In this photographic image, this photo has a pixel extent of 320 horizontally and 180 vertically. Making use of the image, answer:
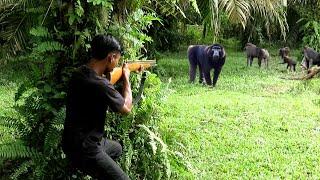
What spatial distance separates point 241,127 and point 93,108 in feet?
13.4

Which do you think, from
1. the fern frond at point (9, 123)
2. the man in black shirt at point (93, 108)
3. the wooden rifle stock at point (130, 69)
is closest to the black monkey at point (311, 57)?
the wooden rifle stock at point (130, 69)

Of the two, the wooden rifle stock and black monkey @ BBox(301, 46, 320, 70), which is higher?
the wooden rifle stock

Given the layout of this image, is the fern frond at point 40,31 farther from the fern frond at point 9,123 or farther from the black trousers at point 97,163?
the black trousers at point 97,163

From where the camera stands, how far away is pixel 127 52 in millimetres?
4727

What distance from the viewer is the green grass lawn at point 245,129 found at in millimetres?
5430

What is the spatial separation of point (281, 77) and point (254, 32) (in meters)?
5.61

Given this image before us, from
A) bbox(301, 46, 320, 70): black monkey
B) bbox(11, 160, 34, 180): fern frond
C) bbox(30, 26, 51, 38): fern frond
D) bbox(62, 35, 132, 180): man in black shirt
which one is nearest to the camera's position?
bbox(62, 35, 132, 180): man in black shirt

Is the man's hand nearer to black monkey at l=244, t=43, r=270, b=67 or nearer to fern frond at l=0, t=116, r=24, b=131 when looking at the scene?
fern frond at l=0, t=116, r=24, b=131

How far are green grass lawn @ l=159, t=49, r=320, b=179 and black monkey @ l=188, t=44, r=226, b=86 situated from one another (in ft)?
0.94

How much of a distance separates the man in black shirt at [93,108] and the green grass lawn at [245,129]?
1.51 m

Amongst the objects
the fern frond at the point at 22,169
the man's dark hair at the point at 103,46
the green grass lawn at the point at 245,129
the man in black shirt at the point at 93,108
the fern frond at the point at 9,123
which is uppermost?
the man's dark hair at the point at 103,46

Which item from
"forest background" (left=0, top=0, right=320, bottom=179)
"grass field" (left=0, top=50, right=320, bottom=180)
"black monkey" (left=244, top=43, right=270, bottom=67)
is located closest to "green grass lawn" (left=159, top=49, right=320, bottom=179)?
"grass field" (left=0, top=50, right=320, bottom=180)

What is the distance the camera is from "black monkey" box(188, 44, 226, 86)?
11.2 meters

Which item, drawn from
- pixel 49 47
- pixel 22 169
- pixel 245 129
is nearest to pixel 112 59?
pixel 49 47
